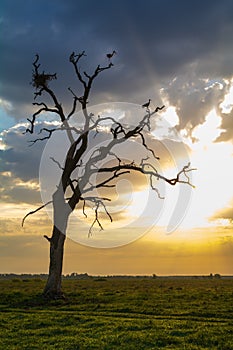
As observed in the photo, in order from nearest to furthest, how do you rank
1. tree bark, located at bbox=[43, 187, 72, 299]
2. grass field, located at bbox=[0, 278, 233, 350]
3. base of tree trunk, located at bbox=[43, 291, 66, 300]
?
1. grass field, located at bbox=[0, 278, 233, 350]
2. base of tree trunk, located at bbox=[43, 291, 66, 300]
3. tree bark, located at bbox=[43, 187, 72, 299]

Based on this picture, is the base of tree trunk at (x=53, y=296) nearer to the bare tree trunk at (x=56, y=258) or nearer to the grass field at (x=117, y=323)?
the bare tree trunk at (x=56, y=258)

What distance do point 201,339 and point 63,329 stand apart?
255 inches

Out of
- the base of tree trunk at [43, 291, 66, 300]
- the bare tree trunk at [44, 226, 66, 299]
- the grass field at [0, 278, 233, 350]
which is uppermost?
the bare tree trunk at [44, 226, 66, 299]

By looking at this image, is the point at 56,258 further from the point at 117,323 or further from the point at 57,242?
the point at 117,323

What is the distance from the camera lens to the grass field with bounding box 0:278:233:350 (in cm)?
1848

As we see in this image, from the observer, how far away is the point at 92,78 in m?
39.6

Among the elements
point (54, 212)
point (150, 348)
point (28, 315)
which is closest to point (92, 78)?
point (54, 212)

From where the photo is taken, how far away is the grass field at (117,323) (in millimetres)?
18484

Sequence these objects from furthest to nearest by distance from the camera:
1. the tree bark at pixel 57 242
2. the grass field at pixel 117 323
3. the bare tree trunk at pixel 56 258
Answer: the bare tree trunk at pixel 56 258
the tree bark at pixel 57 242
the grass field at pixel 117 323

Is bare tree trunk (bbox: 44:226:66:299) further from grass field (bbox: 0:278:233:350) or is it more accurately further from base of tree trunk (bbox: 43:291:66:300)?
grass field (bbox: 0:278:233:350)

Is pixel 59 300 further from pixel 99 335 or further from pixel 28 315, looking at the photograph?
pixel 99 335

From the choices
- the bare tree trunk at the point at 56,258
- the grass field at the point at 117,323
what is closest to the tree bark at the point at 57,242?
the bare tree trunk at the point at 56,258

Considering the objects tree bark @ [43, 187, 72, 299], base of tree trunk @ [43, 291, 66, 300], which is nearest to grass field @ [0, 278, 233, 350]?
base of tree trunk @ [43, 291, 66, 300]

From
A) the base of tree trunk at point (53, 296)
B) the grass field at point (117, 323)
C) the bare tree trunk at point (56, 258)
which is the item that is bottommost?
the grass field at point (117, 323)
